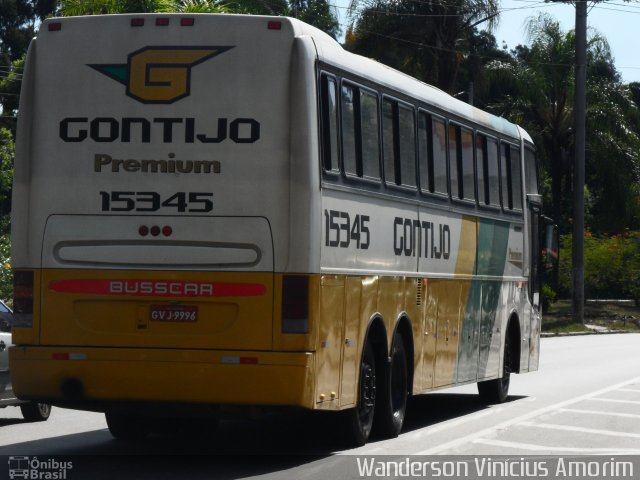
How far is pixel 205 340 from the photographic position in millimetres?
10992

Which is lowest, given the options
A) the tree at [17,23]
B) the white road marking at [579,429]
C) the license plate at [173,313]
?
the white road marking at [579,429]

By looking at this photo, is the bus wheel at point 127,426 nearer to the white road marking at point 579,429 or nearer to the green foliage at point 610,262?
the white road marking at point 579,429

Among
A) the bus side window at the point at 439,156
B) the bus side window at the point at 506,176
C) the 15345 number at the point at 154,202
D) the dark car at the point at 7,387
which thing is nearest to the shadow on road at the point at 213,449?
the dark car at the point at 7,387

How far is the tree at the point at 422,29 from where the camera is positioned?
133 ft

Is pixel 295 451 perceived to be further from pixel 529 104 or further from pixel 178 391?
pixel 529 104

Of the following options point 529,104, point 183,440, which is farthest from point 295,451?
A: point 529,104

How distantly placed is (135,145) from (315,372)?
233 cm

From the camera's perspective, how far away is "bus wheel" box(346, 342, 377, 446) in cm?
1242

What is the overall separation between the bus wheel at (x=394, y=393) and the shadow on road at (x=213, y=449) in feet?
2.10

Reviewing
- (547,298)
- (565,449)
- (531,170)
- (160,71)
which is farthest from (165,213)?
(547,298)

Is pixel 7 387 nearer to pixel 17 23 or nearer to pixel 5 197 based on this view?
pixel 5 197

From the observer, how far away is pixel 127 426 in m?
13.0

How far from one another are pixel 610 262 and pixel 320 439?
1610 inches

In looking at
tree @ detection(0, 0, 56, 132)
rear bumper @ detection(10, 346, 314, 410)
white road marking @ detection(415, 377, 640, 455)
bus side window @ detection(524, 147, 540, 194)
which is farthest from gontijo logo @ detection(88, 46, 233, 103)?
tree @ detection(0, 0, 56, 132)
